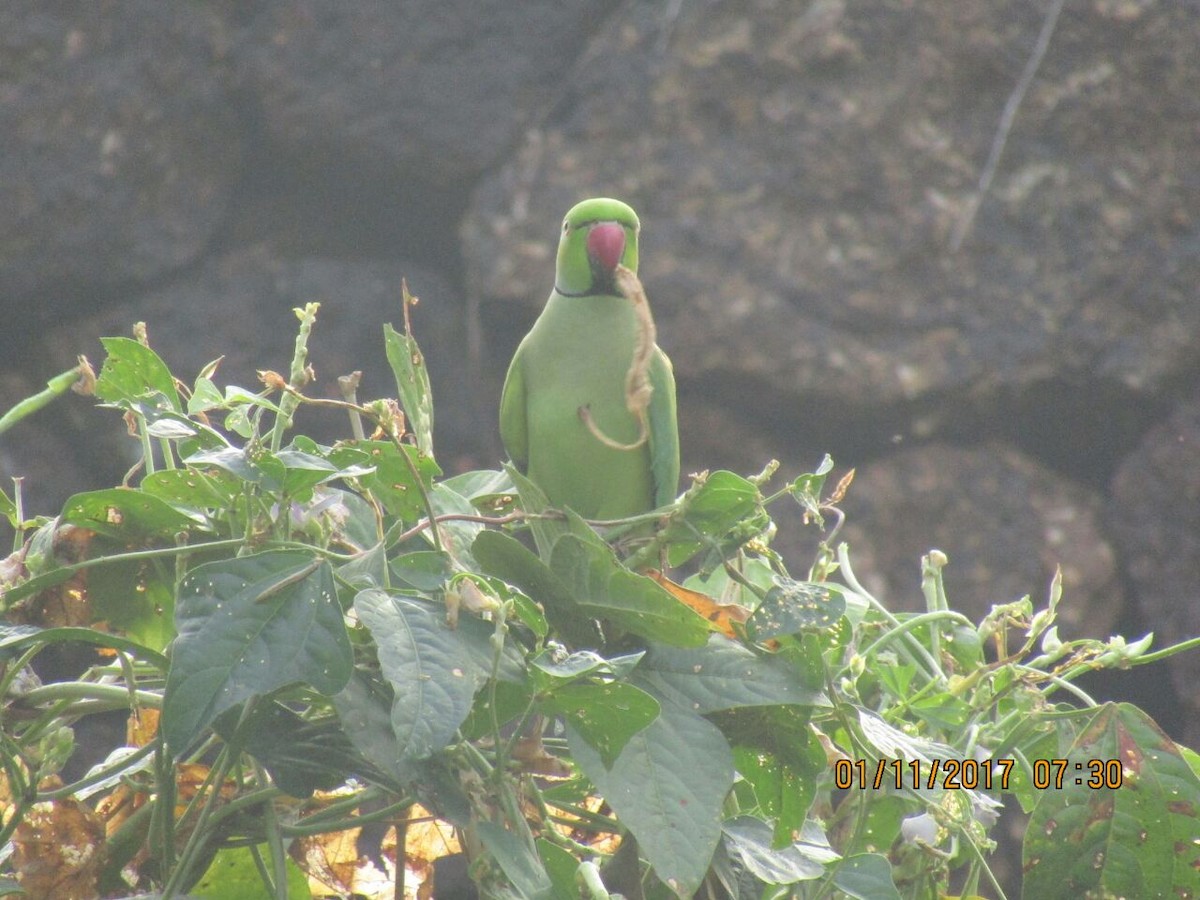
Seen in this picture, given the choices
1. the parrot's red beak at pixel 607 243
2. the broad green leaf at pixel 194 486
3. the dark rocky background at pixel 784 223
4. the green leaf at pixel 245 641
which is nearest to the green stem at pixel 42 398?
the broad green leaf at pixel 194 486

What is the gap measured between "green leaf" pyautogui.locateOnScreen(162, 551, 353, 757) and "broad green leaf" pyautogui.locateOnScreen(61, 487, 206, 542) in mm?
114

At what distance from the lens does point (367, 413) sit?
2.23 ft

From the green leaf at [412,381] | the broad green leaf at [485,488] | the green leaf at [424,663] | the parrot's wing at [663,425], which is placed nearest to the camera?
the green leaf at [424,663]

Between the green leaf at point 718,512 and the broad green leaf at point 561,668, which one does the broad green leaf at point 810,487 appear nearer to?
the green leaf at point 718,512

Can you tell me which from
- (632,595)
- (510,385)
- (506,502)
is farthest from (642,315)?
(510,385)

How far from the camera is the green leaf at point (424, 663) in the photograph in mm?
570

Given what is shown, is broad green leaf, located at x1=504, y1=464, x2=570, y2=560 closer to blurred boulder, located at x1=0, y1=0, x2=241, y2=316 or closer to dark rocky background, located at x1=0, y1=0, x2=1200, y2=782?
dark rocky background, located at x1=0, y1=0, x2=1200, y2=782

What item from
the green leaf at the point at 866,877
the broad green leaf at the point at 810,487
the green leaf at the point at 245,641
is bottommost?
the green leaf at the point at 866,877

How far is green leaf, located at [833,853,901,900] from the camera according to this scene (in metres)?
0.70

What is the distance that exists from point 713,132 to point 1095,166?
79 centimetres

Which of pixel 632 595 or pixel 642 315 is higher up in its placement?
pixel 642 315

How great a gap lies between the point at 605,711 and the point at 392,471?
0.23 meters

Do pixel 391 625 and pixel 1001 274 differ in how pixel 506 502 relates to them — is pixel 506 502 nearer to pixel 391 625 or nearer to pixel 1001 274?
pixel 391 625
